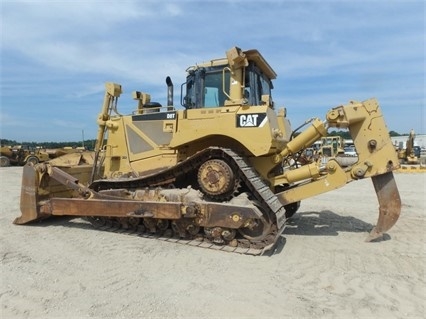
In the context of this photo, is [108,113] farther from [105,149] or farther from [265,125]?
[265,125]

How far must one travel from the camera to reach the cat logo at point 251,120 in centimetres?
546

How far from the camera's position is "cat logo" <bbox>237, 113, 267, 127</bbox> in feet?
17.9

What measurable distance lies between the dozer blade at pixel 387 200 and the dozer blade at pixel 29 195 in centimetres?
595

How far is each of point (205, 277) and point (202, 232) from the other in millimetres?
1518

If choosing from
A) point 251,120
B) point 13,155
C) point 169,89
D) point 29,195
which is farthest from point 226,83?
point 13,155

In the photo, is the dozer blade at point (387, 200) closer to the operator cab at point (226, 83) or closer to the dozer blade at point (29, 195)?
the operator cab at point (226, 83)

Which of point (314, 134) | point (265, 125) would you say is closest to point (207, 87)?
point (265, 125)

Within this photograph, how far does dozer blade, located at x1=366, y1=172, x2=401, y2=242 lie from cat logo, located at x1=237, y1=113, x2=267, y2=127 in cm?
205

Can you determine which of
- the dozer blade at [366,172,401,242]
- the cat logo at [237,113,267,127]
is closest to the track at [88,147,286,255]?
the cat logo at [237,113,267,127]

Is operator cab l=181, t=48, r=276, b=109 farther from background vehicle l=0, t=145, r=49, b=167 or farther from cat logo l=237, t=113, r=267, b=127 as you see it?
background vehicle l=0, t=145, r=49, b=167

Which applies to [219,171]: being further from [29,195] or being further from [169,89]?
[29,195]

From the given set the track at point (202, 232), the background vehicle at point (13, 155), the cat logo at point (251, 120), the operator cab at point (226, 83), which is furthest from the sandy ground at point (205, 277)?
the background vehicle at point (13, 155)

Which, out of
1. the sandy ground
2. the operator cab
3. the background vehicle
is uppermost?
the operator cab

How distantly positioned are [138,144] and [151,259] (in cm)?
263
